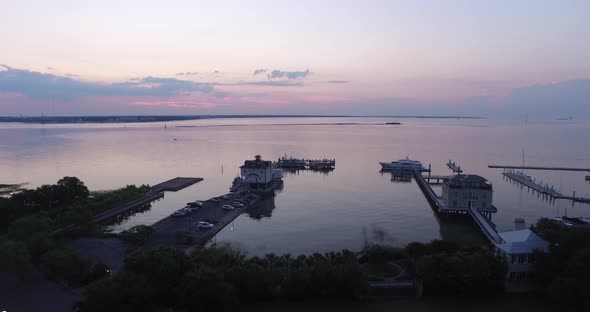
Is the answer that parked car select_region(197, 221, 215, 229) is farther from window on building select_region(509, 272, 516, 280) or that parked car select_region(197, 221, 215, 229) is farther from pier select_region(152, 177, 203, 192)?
window on building select_region(509, 272, 516, 280)

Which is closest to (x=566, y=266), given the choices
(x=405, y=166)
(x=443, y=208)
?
(x=443, y=208)

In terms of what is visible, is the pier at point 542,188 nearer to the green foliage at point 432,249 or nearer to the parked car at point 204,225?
the green foliage at point 432,249

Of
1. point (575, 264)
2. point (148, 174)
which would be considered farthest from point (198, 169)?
point (575, 264)

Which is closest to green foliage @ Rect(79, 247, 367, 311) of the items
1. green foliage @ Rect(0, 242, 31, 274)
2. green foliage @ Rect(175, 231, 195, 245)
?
green foliage @ Rect(0, 242, 31, 274)

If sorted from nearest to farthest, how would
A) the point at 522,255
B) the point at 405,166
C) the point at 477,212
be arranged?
the point at 522,255 → the point at 477,212 → the point at 405,166

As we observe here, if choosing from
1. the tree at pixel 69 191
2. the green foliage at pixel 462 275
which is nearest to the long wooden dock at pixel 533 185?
the green foliage at pixel 462 275

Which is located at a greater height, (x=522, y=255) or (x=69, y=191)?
(x=69, y=191)

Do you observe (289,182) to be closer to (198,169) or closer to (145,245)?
(198,169)

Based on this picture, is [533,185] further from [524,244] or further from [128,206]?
[128,206]
